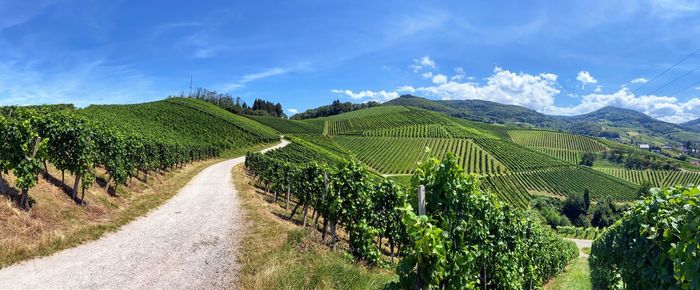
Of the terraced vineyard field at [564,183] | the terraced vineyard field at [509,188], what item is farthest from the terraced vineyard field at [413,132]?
the terraced vineyard field at [509,188]

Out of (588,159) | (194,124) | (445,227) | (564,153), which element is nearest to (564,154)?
(564,153)

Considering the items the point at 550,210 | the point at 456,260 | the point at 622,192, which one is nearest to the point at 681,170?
the point at 622,192

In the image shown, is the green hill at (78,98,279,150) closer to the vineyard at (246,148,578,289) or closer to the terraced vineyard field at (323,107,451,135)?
the terraced vineyard field at (323,107,451,135)

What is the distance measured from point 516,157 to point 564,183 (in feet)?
52.9

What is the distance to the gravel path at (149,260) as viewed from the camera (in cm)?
905

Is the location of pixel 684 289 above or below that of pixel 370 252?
above

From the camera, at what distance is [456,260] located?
7.21 metres

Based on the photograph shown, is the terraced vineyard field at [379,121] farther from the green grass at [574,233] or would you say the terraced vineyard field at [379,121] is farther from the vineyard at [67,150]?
the vineyard at [67,150]

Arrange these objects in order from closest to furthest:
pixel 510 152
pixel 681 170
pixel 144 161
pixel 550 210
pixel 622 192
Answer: pixel 144 161 → pixel 550 210 → pixel 622 192 → pixel 510 152 → pixel 681 170

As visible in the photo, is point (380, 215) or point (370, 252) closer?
point (370, 252)

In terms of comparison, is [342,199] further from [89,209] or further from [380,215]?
→ [89,209]

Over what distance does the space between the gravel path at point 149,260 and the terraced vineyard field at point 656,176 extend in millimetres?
162479

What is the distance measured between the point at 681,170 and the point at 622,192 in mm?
68227

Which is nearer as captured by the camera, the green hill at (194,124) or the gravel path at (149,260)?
the gravel path at (149,260)
